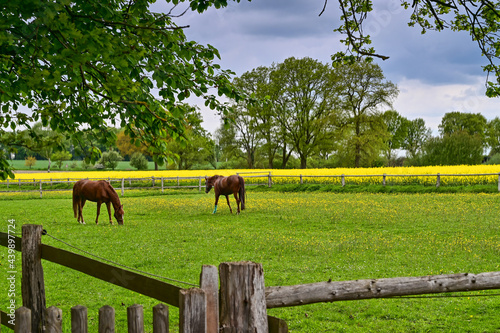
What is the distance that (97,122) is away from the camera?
21.4ft

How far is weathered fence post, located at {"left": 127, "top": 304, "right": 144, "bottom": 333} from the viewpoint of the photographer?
8.64 feet

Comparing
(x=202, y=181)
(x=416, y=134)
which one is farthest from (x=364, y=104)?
(x=416, y=134)

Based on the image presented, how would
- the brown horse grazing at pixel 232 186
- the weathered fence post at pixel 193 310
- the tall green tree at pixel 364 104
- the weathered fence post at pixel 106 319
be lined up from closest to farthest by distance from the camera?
the weathered fence post at pixel 193 310 < the weathered fence post at pixel 106 319 < the brown horse grazing at pixel 232 186 < the tall green tree at pixel 364 104

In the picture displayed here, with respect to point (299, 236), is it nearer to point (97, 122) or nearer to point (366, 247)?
point (366, 247)

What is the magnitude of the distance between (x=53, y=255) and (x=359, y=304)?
479cm

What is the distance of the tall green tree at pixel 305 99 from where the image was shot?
5169 centimetres

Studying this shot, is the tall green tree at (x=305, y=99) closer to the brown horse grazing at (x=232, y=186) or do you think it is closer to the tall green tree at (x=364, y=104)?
the tall green tree at (x=364, y=104)

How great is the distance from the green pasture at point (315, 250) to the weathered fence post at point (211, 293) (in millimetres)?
2323

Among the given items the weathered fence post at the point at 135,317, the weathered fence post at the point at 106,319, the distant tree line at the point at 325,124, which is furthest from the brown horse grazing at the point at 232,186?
the distant tree line at the point at 325,124

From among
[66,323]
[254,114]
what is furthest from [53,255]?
[254,114]

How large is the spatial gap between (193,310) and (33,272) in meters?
2.49

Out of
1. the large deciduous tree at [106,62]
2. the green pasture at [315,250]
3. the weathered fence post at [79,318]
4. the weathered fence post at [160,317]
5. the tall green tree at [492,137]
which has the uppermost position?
the tall green tree at [492,137]

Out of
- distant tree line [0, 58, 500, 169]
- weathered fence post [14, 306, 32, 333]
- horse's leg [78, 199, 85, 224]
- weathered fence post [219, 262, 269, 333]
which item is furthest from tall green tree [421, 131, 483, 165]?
weathered fence post [14, 306, 32, 333]

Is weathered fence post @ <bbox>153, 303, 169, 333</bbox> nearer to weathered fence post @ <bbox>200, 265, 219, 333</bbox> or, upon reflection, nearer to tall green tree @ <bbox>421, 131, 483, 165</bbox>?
weathered fence post @ <bbox>200, 265, 219, 333</bbox>
